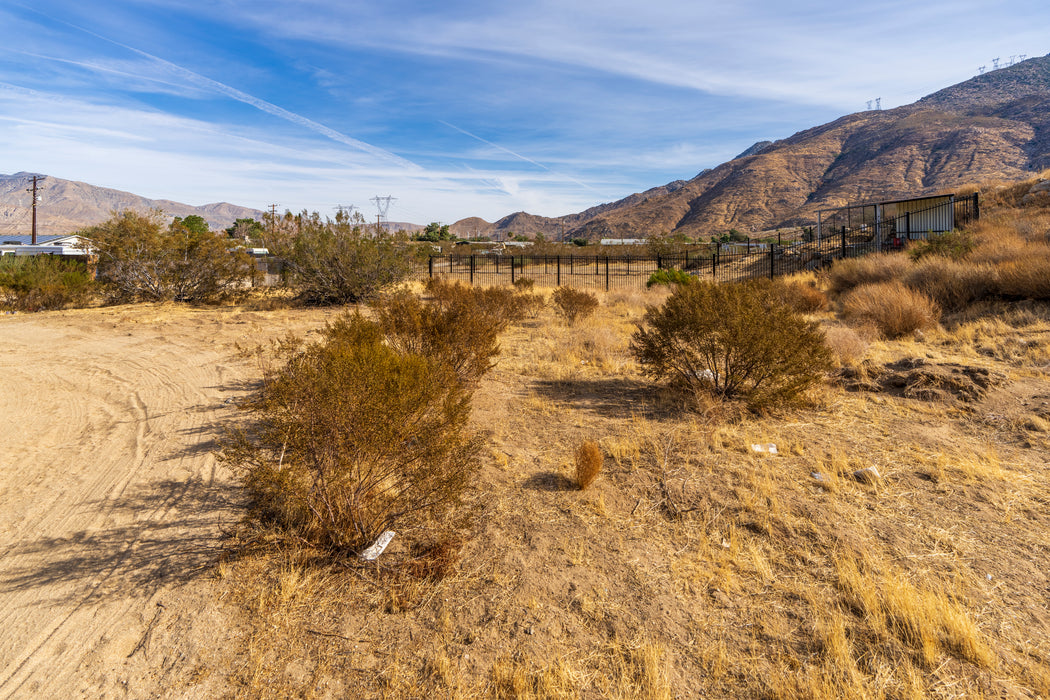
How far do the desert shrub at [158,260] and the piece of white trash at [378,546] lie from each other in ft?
62.3

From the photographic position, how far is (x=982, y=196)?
1033 inches

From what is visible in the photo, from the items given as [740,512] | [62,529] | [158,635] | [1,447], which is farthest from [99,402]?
[740,512]

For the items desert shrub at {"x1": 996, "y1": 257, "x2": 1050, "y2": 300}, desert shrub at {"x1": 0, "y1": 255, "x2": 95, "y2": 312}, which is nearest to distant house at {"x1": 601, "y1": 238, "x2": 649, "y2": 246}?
desert shrub at {"x1": 996, "y1": 257, "x2": 1050, "y2": 300}

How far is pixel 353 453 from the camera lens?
3.61 metres

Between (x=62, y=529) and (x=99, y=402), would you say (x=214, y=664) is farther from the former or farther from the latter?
(x=99, y=402)

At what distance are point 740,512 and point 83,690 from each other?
172 inches

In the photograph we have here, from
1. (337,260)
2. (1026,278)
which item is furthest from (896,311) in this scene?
(337,260)

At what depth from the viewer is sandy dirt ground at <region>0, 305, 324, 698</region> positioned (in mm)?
2865

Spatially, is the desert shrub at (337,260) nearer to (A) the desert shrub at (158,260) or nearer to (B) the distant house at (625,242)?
(A) the desert shrub at (158,260)

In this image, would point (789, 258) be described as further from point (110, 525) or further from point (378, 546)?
point (110, 525)

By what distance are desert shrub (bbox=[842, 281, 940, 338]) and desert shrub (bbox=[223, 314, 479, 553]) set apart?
10768mm

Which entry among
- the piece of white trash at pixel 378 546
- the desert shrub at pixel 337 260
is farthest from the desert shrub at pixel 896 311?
the desert shrub at pixel 337 260

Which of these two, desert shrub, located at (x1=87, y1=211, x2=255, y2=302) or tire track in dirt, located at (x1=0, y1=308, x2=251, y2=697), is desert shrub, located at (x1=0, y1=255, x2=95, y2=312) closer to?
desert shrub, located at (x1=87, y1=211, x2=255, y2=302)

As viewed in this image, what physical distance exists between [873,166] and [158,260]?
109149mm
